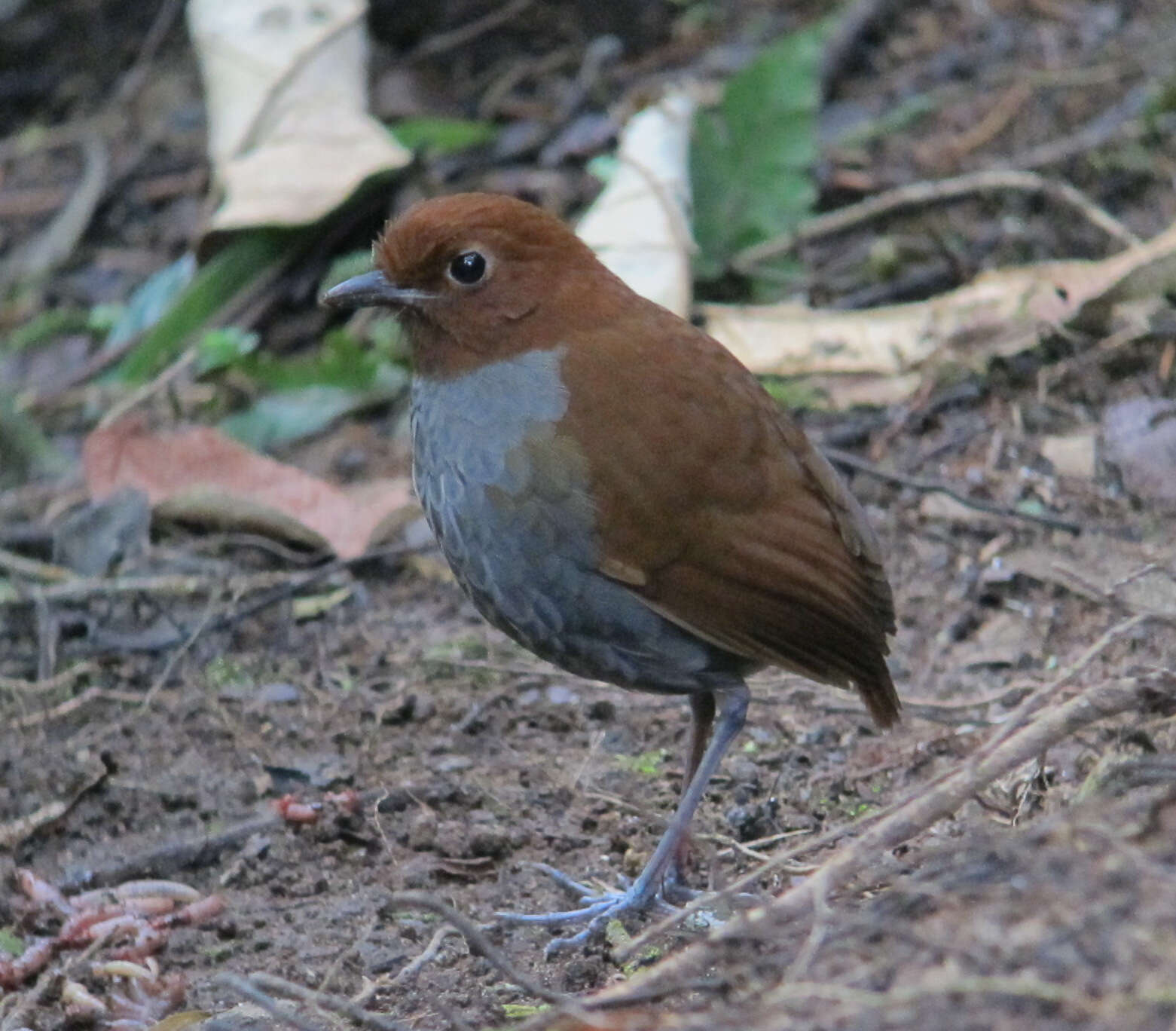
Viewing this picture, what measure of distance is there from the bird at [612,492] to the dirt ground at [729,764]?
0.31 meters

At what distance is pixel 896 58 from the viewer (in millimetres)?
7836

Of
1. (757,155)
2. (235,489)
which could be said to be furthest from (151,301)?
(757,155)

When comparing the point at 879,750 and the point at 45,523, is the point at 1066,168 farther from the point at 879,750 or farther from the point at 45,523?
the point at 45,523

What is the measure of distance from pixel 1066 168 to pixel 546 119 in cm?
235

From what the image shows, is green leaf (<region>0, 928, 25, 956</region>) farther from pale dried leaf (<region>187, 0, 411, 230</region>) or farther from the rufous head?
pale dried leaf (<region>187, 0, 411, 230</region>)

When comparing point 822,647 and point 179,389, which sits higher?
point 822,647

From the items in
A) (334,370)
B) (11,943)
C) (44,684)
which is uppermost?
(11,943)

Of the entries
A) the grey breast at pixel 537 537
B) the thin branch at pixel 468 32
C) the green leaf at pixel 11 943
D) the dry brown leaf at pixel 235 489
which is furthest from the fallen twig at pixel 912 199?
the green leaf at pixel 11 943

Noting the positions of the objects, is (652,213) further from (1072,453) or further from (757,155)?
(1072,453)

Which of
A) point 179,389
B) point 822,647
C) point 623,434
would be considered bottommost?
point 179,389

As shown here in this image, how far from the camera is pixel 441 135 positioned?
7543mm

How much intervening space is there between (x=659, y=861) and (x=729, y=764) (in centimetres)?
64

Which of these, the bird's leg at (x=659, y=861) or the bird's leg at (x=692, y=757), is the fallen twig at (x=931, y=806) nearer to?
the bird's leg at (x=659, y=861)

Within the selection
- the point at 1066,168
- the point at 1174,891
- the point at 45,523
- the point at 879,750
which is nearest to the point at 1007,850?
the point at 1174,891
